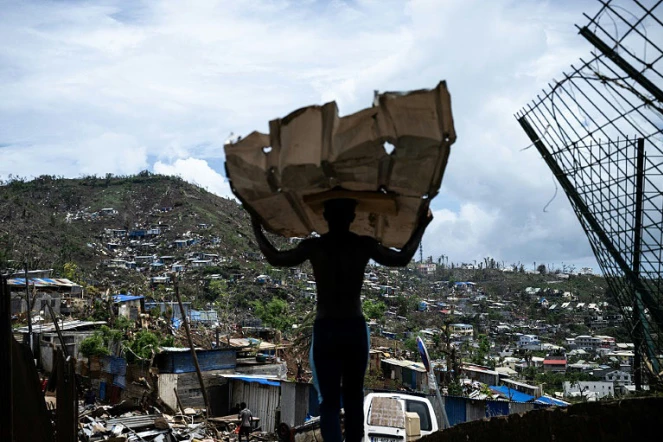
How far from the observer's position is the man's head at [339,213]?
344 centimetres

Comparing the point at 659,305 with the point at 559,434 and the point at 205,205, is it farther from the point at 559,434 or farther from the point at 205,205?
the point at 205,205

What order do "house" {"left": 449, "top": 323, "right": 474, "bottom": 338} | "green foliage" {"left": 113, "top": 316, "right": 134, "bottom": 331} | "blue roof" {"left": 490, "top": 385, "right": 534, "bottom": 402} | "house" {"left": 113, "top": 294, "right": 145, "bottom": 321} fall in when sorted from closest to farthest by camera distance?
"blue roof" {"left": 490, "top": 385, "right": 534, "bottom": 402}
"green foliage" {"left": 113, "top": 316, "right": 134, "bottom": 331}
"house" {"left": 113, "top": 294, "right": 145, "bottom": 321}
"house" {"left": 449, "top": 323, "right": 474, "bottom": 338}

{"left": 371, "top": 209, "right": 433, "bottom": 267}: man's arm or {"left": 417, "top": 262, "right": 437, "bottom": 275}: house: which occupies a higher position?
{"left": 417, "top": 262, "right": 437, "bottom": 275}: house

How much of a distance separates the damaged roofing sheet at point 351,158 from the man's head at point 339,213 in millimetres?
57

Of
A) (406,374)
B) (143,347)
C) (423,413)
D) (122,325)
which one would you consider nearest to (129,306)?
(122,325)

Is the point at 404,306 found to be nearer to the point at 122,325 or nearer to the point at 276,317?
the point at 276,317

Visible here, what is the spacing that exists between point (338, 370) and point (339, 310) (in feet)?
0.97

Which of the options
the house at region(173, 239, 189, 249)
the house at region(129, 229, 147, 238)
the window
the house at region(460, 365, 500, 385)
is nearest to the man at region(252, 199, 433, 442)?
the window

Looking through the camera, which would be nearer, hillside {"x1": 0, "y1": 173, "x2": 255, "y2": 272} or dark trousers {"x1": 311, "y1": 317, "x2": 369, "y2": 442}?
dark trousers {"x1": 311, "y1": 317, "x2": 369, "y2": 442}

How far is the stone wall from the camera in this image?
308 cm

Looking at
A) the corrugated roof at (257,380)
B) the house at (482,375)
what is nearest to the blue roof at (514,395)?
the house at (482,375)

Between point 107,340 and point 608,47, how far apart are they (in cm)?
2813

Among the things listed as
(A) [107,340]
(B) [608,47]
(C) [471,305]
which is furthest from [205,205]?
(B) [608,47]

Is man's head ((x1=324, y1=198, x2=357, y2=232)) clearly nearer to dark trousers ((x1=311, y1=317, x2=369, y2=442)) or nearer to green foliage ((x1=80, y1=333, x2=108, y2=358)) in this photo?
dark trousers ((x1=311, y1=317, x2=369, y2=442))
